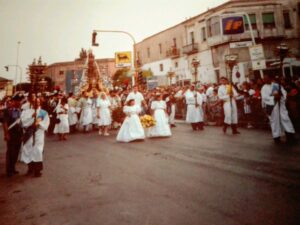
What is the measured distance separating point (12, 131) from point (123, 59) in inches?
710

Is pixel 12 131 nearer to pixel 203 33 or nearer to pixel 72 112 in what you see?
pixel 72 112

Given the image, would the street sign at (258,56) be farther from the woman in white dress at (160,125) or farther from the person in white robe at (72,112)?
the person in white robe at (72,112)

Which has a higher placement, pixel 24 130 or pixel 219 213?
pixel 24 130

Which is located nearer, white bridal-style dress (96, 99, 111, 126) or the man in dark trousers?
the man in dark trousers

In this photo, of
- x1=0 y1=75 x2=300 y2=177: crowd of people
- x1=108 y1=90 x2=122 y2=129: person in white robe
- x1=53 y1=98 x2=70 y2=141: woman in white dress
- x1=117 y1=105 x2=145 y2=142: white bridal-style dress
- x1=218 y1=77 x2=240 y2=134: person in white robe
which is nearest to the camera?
x1=0 y1=75 x2=300 y2=177: crowd of people

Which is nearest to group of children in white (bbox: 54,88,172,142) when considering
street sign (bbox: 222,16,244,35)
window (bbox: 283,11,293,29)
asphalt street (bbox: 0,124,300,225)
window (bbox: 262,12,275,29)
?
asphalt street (bbox: 0,124,300,225)

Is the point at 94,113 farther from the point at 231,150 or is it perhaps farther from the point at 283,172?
the point at 283,172

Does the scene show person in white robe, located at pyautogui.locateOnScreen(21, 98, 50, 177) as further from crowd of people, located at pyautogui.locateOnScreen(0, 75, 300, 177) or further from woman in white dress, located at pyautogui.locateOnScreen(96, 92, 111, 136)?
woman in white dress, located at pyautogui.locateOnScreen(96, 92, 111, 136)

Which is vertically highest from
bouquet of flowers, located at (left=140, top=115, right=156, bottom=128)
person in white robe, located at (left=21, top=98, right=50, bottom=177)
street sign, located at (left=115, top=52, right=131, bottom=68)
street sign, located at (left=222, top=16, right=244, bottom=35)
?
street sign, located at (left=222, top=16, right=244, bottom=35)

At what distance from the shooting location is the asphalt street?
3701mm

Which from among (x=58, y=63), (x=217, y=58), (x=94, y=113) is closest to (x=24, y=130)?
(x=94, y=113)

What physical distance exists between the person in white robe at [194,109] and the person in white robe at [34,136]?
8.53 metres

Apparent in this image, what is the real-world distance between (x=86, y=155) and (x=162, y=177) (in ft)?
12.3

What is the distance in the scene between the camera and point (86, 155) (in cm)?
867
